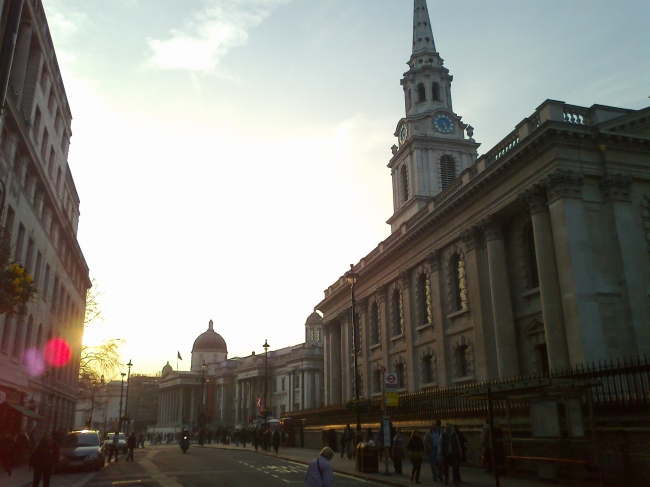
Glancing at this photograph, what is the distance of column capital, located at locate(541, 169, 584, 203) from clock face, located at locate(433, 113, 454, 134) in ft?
80.7

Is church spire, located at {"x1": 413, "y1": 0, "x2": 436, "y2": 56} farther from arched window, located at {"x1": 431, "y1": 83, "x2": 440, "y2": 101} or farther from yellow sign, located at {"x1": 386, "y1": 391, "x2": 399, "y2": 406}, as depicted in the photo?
yellow sign, located at {"x1": 386, "y1": 391, "x2": 399, "y2": 406}

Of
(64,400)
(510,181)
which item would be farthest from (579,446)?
(64,400)

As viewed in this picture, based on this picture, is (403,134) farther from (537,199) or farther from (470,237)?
(537,199)

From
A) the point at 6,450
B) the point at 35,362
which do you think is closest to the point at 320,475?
the point at 6,450

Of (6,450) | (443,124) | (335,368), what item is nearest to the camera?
(6,450)

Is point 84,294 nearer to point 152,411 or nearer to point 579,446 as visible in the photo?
point 579,446

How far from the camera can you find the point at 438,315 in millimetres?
33938

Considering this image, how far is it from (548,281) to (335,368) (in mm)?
33674

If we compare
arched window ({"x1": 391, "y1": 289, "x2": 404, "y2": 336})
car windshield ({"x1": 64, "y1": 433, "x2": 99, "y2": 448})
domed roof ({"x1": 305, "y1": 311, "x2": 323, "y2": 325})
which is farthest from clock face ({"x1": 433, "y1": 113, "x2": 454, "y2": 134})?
domed roof ({"x1": 305, "y1": 311, "x2": 323, "y2": 325})

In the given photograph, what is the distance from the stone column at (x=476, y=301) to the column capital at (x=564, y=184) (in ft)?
21.0

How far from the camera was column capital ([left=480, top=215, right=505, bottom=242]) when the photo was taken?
1127 inches

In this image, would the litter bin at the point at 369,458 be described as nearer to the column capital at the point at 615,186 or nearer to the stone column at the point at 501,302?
the stone column at the point at 501,302

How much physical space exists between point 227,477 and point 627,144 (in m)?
21.7

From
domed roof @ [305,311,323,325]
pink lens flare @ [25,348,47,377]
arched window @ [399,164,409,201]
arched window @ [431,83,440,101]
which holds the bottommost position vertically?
pink lens flare @ [25,348,47,377]
